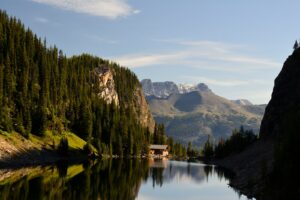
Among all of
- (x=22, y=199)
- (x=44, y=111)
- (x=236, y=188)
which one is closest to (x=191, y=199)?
(x=236, y=188)

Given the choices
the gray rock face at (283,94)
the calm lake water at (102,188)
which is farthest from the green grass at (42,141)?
the gray rock face at (283,94)

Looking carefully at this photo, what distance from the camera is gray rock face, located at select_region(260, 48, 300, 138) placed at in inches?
6043

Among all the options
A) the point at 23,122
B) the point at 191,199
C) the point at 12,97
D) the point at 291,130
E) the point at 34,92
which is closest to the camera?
the point at 291,130

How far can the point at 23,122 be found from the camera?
504 feet

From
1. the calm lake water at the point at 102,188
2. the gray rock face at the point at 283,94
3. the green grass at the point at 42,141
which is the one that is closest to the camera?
the calm lake water at the point at 102,188

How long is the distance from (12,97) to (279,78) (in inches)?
3983

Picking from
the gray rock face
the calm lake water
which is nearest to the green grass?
the calm lake water

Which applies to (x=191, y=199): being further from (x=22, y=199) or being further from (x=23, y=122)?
(x=23, y=122)

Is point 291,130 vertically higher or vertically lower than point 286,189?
higher

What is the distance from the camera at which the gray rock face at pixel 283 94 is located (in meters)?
154

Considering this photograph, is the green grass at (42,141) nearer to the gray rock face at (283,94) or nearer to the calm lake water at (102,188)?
the calm lake water at (102,188)

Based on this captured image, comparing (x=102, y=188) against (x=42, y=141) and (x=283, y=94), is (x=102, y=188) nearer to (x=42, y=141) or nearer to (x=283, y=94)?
(x=42, y=141)

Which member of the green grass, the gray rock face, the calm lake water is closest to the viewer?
the calm lake water

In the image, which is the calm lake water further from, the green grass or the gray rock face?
the gray rock face
